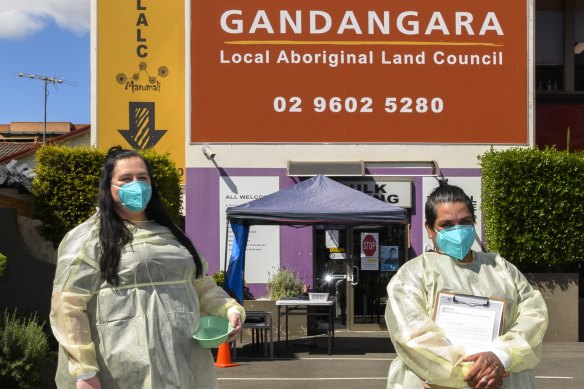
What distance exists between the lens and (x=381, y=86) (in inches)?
638

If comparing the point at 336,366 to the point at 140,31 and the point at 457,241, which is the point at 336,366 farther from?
the point at 140,31

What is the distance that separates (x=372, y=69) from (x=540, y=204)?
14.7 ft

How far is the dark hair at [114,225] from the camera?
12.3 ft

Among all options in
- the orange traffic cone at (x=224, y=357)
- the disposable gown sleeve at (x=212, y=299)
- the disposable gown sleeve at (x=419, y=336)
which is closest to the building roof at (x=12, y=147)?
the orange traffic cone at (x=224, y=357)

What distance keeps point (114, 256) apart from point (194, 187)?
1216 cm

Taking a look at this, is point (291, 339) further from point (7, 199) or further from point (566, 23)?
point (566, 23)

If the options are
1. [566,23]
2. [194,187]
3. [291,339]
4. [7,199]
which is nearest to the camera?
[7,199]

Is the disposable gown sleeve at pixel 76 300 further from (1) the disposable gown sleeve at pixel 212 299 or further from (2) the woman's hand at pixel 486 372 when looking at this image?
(2) the woman's hand at pixel 486 372

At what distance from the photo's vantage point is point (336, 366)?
11.4 metres

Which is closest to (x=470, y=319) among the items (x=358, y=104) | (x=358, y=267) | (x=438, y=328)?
(x=438, y=328)

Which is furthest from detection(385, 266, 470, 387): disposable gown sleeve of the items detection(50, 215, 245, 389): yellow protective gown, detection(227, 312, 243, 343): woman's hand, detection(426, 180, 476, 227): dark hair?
detection(50, 215, 245, 389): yellow protective gown

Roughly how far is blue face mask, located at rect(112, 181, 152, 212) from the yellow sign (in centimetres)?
1392

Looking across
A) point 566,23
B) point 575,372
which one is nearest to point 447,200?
point 575,372

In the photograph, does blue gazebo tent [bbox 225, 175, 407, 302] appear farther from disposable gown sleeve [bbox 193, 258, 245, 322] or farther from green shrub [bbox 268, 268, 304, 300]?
disposable gown sleeve [bbox 193, 258, 245, 322]
